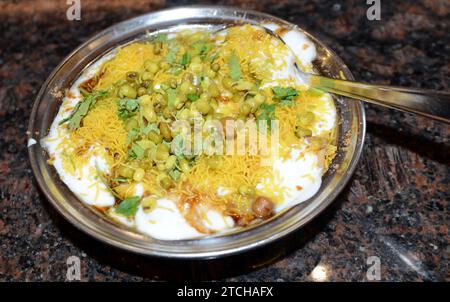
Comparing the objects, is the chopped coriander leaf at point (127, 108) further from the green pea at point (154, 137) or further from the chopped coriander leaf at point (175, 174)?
the chopped coriander leaf at point (175, 174)

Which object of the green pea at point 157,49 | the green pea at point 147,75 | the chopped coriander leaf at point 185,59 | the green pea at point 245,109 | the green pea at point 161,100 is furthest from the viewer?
the green pea at point 157,49

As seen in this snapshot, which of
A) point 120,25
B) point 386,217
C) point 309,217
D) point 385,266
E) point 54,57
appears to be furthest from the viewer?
point 54,57

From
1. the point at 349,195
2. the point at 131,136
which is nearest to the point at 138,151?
the point at 131,136

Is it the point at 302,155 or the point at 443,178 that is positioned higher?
the point at 302,155

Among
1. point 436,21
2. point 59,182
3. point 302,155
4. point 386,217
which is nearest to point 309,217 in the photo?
point 302,155

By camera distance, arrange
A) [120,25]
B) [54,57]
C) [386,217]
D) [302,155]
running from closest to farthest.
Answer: [302,155] → [386,217] → [120,25] → [54,57]

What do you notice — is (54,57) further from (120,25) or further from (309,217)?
(309,217)

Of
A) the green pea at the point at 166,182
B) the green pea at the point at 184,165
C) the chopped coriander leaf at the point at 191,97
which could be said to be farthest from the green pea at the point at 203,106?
the green pea at the point at 166,182

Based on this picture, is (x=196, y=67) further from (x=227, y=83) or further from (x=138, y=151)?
(x=138, y=151)
